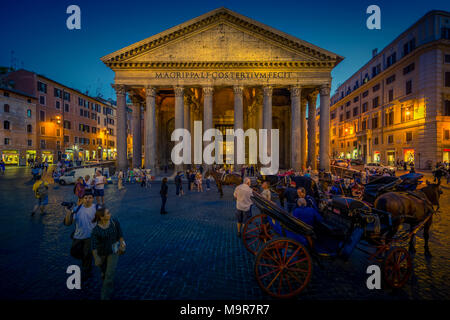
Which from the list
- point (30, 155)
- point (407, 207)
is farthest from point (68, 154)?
point (407, 207)

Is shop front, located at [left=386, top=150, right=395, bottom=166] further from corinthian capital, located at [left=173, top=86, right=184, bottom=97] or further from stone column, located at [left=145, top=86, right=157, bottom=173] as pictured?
stone column, located at [left=145, top=86, right=157, bottom=173]

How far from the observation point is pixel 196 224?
22.8 ft

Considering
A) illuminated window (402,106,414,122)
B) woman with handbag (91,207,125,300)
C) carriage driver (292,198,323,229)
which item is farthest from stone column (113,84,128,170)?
illuminated window (402,106,414,122)

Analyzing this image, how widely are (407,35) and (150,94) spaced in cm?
3648

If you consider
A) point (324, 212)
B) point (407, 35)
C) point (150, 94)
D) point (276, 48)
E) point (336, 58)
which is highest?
point (407, 35)

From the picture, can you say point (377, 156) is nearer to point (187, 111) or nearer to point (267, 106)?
point (267, 106)

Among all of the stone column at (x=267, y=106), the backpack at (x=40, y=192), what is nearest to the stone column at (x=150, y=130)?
the stone column at (x=267, y=106)

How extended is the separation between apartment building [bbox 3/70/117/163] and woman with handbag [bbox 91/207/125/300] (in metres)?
46.2

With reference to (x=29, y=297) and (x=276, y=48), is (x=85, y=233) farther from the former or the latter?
(x=276, y=48)

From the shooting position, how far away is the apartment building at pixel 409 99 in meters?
25.1

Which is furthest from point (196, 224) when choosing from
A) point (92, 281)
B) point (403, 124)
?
point (403, 124)

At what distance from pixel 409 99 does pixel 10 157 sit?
204 ft

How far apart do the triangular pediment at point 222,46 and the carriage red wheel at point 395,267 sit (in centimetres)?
1955

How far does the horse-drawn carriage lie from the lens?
3.36 meters
